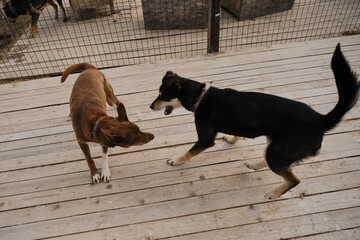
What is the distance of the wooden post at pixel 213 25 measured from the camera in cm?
369

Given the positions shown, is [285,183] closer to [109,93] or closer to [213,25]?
[109,93]

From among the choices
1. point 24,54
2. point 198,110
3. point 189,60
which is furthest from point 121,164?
point 24,54

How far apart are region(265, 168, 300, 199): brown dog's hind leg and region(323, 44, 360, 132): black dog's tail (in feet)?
1.80

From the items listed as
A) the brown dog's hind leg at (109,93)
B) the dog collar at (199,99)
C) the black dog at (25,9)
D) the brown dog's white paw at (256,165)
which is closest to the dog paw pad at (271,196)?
the brown dog's white paw at (256,165)

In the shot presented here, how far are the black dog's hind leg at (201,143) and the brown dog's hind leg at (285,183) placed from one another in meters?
0.64

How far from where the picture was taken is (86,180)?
2.40 meters

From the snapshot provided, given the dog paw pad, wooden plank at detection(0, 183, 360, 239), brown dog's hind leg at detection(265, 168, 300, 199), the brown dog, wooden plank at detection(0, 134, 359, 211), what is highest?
the brown dog

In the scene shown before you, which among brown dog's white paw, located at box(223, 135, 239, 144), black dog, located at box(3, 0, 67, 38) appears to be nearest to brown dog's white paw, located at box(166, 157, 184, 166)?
brown dog's white paw, located at box(223, 135, 239, 144)

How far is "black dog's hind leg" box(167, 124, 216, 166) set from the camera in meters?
2.17

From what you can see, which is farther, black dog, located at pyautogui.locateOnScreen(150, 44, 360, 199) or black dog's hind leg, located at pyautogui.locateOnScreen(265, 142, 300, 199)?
black dog's hind leg, located at pyautogui.locateOnScreen(265, 142, 300, 199)

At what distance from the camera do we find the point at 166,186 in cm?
230

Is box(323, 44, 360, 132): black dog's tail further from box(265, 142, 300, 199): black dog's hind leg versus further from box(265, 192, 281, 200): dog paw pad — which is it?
box(265, 192, 281, 200): dog paw pad

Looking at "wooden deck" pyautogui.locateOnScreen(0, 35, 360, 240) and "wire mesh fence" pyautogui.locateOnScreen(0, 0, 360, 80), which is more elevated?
"wire mesh fence" pyautogui.locateOnScreen(0, 0, 360, 80)

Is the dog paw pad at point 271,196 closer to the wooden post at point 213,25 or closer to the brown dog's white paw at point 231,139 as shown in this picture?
the brown dog's white paw at point 231,139
